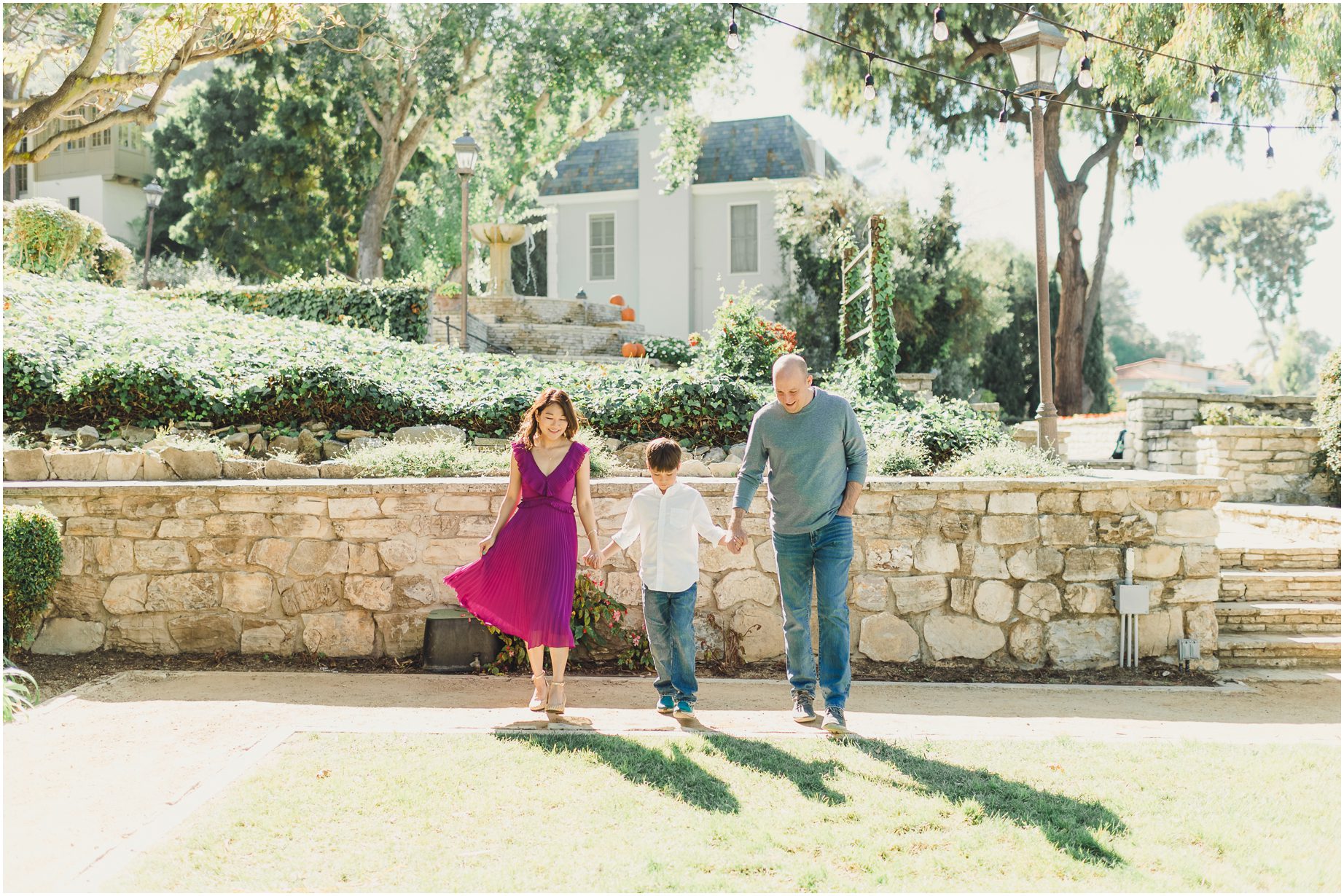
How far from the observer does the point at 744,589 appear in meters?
5.93

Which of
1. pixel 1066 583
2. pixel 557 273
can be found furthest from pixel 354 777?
pixel 557 273

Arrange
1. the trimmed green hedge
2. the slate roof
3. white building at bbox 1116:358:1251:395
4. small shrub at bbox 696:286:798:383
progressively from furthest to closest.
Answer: white building at bbox 1116:358:1251:395, the slate roof, the trimmed green hedge, small shrub at bbox 696:286:798:383

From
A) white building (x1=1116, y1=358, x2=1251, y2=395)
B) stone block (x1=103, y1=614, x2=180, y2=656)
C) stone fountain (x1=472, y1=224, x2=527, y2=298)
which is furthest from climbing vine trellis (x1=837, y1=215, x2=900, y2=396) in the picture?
white building (x1=1116, y1=358, x2=1251, y2=395)

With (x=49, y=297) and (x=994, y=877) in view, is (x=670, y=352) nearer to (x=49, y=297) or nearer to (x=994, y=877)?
(x=49, y=297)

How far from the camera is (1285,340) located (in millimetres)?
39031

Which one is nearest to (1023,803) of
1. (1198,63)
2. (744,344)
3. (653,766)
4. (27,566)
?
(653,766)

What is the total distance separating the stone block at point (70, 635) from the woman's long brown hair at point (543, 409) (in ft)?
10.7

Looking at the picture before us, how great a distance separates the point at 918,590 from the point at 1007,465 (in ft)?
3.73

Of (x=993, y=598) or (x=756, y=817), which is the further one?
(x=993, y=598)

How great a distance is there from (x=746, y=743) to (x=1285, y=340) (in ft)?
141

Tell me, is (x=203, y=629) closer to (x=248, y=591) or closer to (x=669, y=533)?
(x=248, y=591)

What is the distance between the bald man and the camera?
4.45 m

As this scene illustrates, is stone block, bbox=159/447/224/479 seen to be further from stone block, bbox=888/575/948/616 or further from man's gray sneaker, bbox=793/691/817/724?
stone block, bbox=888/575/948/616

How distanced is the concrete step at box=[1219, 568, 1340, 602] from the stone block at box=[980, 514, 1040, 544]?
1820 millimetres
